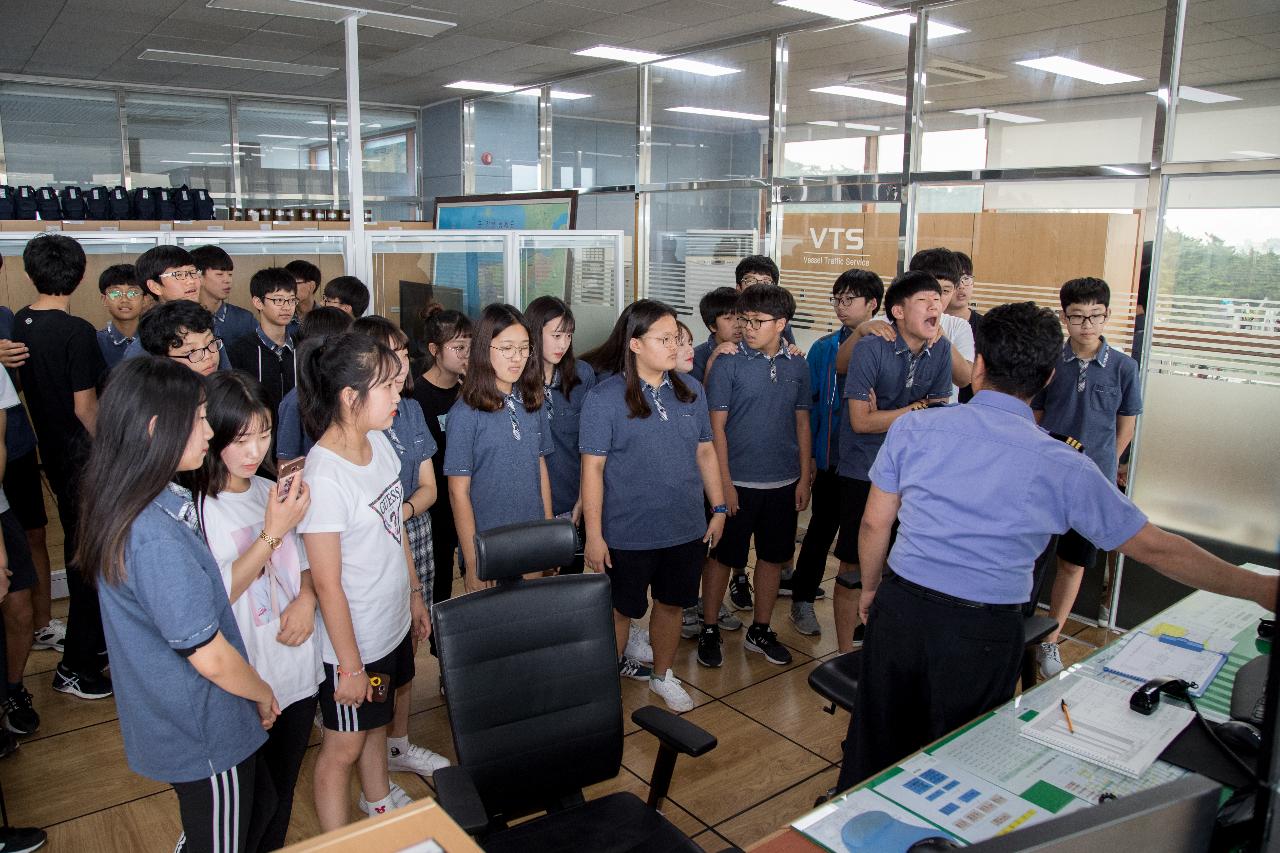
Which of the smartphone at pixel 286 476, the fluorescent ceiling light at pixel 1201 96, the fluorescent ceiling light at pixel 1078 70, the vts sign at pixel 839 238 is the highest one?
the fluorescent ceiling light at pixel 1078 70

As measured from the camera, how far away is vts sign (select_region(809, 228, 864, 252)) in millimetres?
5535

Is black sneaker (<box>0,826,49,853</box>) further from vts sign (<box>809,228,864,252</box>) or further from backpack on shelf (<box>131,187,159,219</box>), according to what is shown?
vts sign (<box>809,228,864,252</box>)

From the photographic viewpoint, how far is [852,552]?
3.85 metres

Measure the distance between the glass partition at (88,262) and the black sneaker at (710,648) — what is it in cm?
322

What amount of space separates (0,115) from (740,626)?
8.35 m

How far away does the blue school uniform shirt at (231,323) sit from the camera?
4.10m

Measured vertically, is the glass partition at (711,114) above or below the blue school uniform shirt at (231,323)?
above

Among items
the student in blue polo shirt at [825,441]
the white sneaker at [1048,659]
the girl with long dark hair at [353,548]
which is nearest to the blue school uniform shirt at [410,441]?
the girl with long dark hair at [353,548]

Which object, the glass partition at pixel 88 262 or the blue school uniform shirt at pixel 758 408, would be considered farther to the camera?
the glass partition at pixel 88 262

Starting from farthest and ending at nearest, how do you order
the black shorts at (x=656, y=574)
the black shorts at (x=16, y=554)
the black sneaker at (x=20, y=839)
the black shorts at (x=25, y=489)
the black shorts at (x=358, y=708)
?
the black shorts at (x=25, y=489) → the black shorts at (x=656, y=574) → the black shorts at (x=16, y=554) → the black sneaker at (x=20, y=839) → the black shorts at (x=358, y=708)

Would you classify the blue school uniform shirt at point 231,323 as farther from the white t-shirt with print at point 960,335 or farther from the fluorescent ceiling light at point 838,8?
the fluorescent ceiling light at point 838,8

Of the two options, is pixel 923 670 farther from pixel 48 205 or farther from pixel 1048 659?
pixel 48 205

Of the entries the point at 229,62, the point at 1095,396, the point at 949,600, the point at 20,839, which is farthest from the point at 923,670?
the point at 229,62

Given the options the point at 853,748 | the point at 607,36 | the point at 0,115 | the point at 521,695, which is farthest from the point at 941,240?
the point at 0,115
